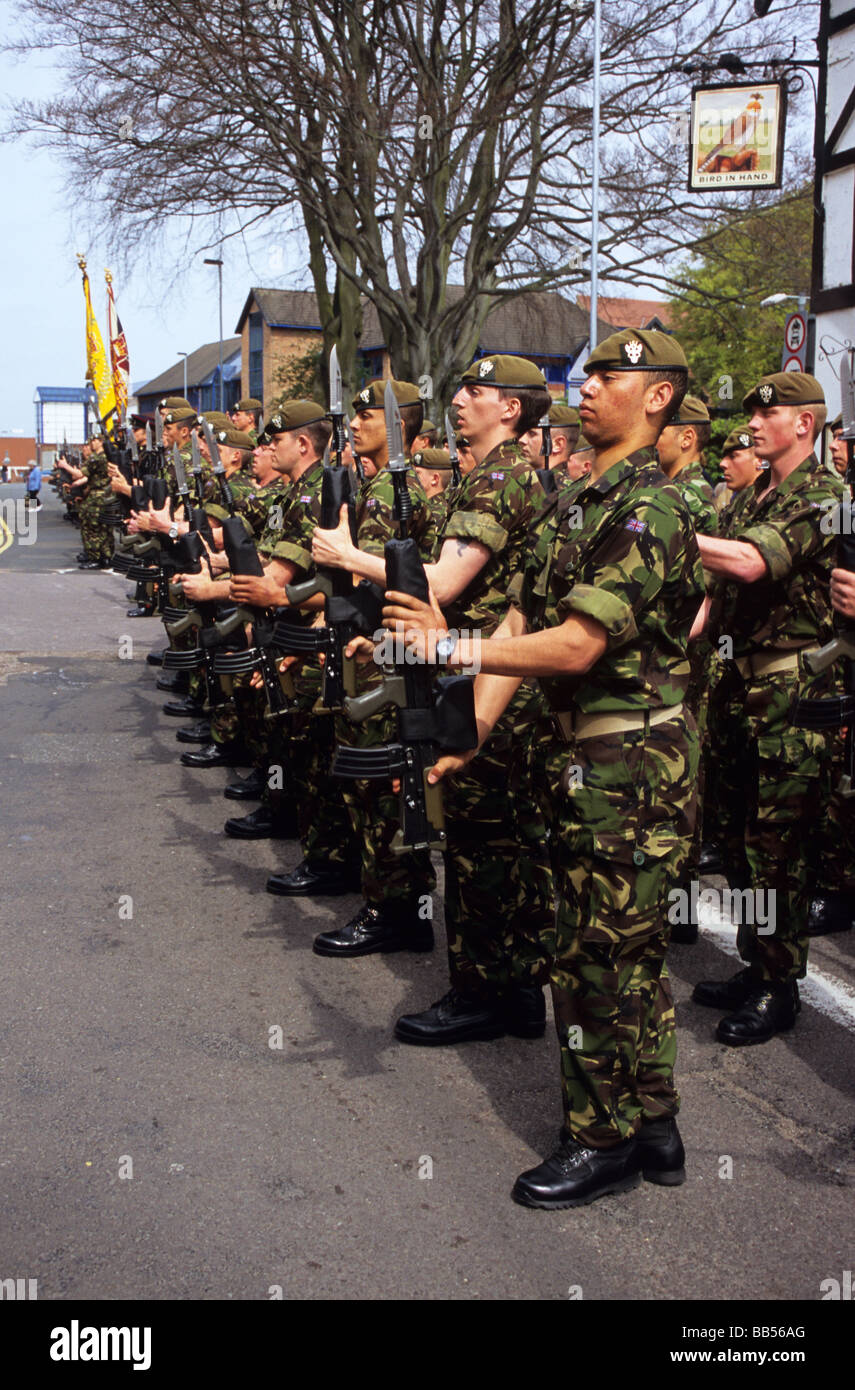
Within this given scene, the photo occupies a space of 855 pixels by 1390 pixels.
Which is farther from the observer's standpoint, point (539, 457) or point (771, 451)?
point (539, 457)

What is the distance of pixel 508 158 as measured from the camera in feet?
60.4

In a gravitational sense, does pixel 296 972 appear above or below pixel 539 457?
below

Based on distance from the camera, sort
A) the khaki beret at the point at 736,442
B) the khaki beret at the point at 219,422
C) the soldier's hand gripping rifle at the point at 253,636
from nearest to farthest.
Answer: the soldier's hand gripping rifle at the point at 253,636, the khaki beret at the point at 736,442, the khaki beret at the point at 219,422

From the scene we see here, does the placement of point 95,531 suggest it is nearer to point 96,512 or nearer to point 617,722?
point 96,512

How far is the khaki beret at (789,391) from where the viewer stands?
4.39 meters

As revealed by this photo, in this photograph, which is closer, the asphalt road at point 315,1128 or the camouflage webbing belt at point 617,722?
the asphalt road at point 315,1128

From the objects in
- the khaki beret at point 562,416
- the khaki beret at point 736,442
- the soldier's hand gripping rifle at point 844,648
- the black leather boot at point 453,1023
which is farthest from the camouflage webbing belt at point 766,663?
the khaki beret at point 562,416

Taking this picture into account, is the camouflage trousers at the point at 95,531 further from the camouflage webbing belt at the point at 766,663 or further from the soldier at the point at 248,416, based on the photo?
the camouflage webbing belt at the point at 766,663

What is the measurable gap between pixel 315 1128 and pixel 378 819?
1.60 m

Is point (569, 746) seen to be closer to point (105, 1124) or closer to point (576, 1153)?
point (576, 1153)

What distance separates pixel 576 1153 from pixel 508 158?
17.6m

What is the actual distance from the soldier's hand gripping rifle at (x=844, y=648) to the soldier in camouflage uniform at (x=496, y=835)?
2.87ft
